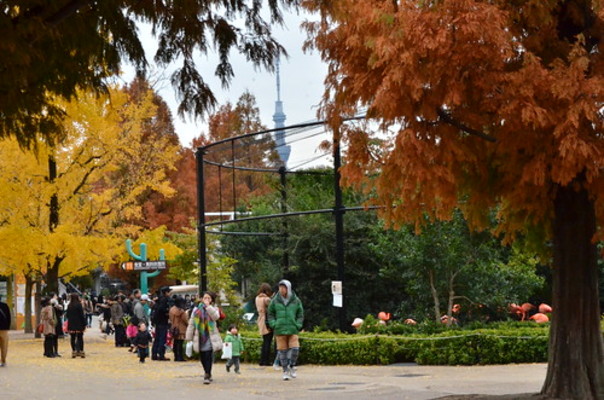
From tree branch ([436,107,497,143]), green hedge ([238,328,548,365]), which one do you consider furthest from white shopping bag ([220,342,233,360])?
tree branch ([436,107,497,143])

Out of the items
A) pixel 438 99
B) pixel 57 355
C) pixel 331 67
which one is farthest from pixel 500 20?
pixel 57 355

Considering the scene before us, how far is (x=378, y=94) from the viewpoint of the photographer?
36.3 ft

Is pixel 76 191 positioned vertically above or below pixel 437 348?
above

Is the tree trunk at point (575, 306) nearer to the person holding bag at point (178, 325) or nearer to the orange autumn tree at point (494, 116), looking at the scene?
the orange autumn tree at point (494, 116)

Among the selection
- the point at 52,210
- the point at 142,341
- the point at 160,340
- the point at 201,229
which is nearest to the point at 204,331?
the point at 142,341

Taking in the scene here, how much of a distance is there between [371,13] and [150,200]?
172 ft

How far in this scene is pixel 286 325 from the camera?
17.9m

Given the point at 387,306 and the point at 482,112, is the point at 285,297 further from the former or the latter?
the point at 387,306

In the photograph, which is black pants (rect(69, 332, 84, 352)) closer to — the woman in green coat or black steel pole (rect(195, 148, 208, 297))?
black steel pole (rect(195, 148, 208, 297))

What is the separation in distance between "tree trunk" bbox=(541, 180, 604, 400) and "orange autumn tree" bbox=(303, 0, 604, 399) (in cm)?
1

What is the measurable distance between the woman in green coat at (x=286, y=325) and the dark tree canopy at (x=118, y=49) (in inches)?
340

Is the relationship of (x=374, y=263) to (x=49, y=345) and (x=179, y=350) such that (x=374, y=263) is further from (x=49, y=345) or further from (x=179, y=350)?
(x=49, y=345)

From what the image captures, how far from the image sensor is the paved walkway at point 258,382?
49.6 ft

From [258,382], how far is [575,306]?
6678 millimetres
